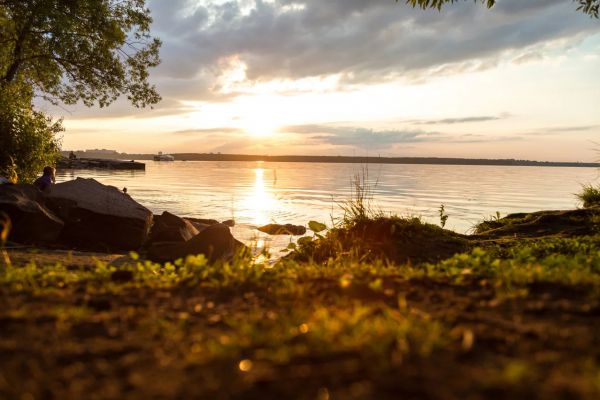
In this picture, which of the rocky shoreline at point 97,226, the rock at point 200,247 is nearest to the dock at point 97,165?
the rocky shoreline at point 97,226

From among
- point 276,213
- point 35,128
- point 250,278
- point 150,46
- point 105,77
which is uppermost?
point 150,46

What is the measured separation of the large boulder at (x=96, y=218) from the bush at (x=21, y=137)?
8.76 metres

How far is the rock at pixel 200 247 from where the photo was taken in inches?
440

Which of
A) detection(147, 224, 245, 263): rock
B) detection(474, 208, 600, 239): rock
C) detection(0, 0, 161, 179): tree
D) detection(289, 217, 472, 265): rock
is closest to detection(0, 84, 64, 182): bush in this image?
detection(0, 0, 161, 179): tree

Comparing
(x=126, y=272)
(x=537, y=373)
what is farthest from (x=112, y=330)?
(x=537, y=373)

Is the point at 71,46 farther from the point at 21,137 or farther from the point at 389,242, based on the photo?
the point at 389,242

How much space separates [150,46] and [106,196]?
13.1 meters

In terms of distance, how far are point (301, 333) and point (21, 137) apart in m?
21.8

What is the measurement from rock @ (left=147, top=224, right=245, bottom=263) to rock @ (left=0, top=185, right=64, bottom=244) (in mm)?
2364

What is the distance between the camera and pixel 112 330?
Result: 134 inches

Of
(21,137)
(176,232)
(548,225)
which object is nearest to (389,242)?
(548,225)

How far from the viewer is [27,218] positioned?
10.4 metres

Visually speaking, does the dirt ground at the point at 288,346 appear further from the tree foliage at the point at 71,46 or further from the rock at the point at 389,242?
the tree foliage at the point at 71,46

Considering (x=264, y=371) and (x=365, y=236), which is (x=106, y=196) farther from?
(x=264, y=371)
